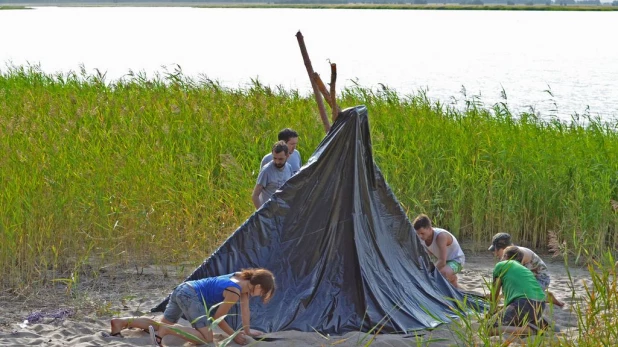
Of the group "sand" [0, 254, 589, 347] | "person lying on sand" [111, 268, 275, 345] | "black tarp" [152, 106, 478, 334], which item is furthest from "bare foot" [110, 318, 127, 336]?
"black tarp" [152, 106, 478, 334]

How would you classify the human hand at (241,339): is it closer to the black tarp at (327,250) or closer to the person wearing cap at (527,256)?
the black tarp at (327,250)

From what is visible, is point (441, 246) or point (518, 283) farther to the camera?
point (441, 246)

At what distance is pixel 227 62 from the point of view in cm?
3828

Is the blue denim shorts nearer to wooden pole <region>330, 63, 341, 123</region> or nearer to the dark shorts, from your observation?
wooden pole <region>330, 63, 341, 123</region>

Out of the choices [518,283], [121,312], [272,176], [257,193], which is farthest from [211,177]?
[518,283]

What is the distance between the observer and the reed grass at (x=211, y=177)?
8.68m

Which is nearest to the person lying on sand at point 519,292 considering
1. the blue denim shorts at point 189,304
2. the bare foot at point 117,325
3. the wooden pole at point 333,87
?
the wooden pole at point 333,87

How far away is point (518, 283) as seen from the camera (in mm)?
6863

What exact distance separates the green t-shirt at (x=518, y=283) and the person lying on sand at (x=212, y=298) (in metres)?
1.64

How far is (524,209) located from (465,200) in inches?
24.6

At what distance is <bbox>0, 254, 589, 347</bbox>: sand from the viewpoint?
6.71 meters

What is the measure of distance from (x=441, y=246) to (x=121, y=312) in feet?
8.36

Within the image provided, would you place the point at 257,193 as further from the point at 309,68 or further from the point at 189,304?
the point at 189,304

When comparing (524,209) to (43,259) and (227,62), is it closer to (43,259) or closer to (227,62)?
(43,259)
